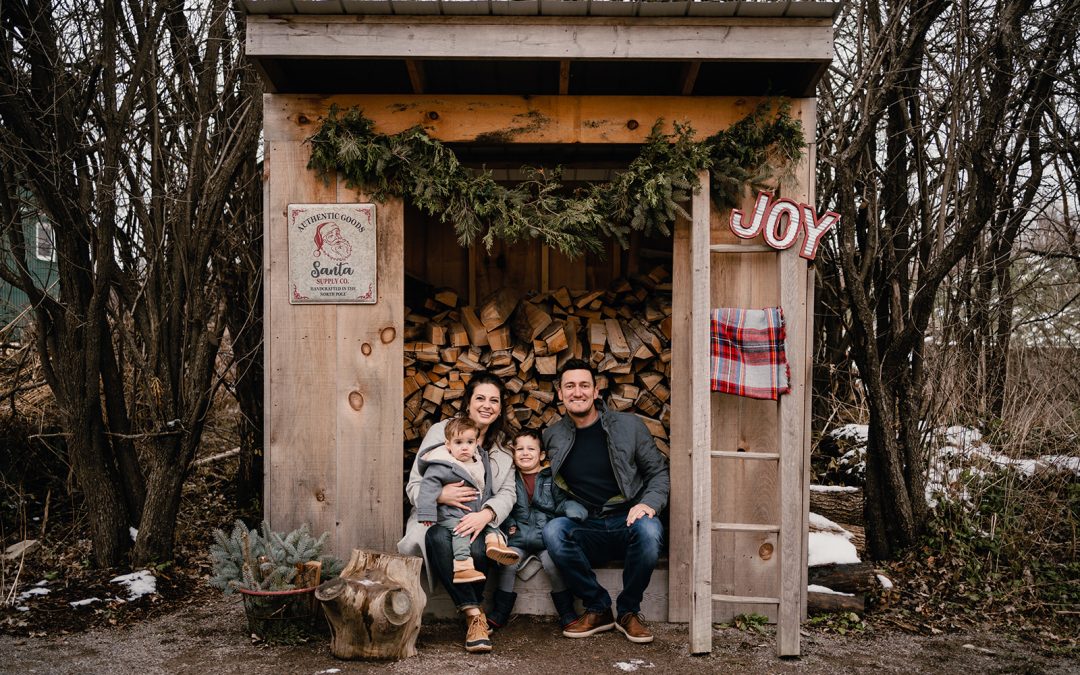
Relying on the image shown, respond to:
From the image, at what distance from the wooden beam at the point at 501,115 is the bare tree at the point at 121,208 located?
930 millimetres

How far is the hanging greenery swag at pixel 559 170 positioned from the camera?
4250mm

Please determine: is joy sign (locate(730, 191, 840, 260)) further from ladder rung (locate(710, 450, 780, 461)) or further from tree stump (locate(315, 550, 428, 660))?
tree stump (locate(315, 550, 428, 660))

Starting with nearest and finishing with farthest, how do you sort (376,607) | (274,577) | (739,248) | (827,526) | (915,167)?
(376,607), (274,577), (739,248), (827,526), (915,167)

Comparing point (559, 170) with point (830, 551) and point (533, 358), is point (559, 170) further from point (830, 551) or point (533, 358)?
point (830, 551)

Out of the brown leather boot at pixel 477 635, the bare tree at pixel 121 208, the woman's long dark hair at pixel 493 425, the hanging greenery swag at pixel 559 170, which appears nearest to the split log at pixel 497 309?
the woman's long dark hair at pixel 493 425

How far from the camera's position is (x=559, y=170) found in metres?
4.35

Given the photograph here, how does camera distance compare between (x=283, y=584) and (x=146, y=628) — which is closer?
(x=283, y=584)

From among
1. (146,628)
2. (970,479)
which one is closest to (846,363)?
(970,479)

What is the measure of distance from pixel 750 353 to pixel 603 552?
4.47 feet

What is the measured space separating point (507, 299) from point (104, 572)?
3037 millimetres

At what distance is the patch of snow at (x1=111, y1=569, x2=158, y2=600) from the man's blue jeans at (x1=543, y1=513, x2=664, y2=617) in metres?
2.39

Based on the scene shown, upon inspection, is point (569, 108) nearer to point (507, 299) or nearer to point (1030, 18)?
point (507, 299)

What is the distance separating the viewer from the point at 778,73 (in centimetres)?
437

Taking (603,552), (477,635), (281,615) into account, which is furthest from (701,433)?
(281,615)
